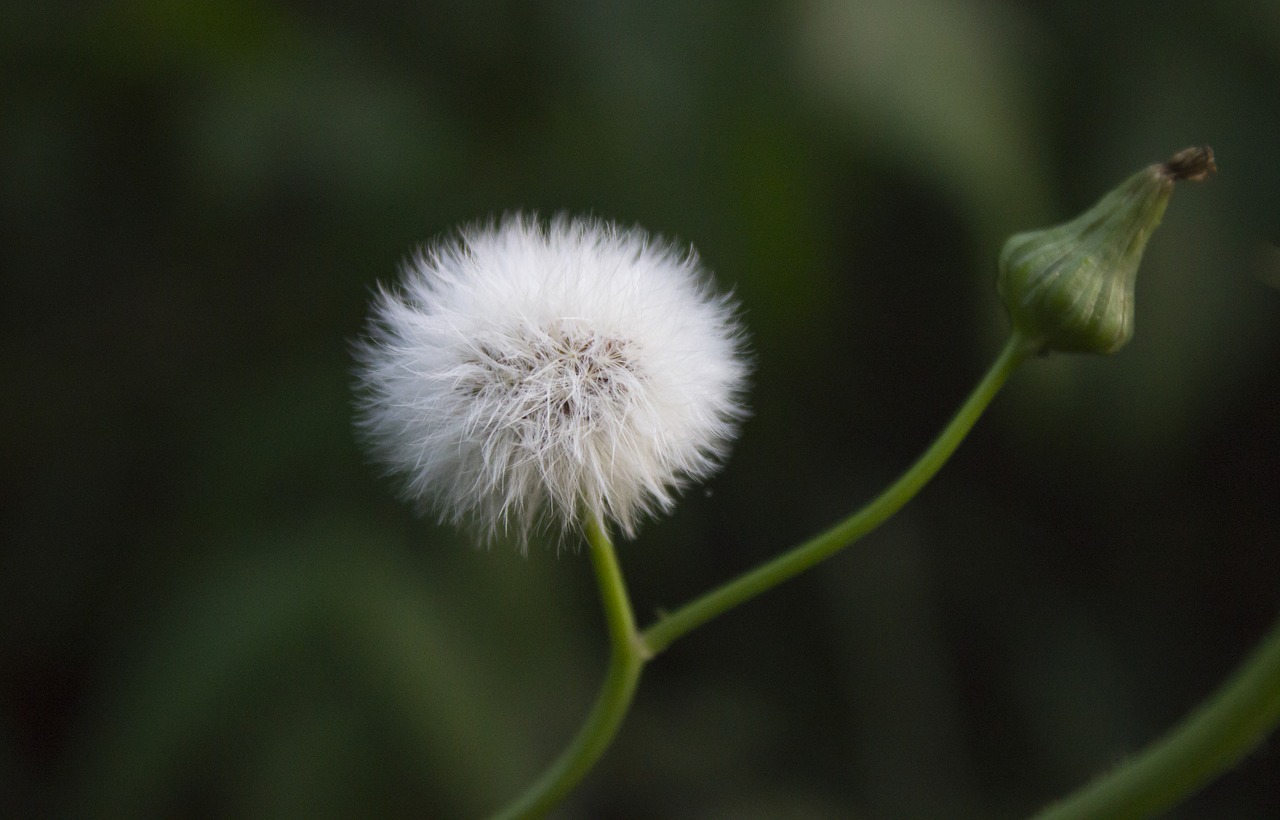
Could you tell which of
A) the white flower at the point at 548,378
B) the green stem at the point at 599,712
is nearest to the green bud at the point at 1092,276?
the white flower at the point at 548,378

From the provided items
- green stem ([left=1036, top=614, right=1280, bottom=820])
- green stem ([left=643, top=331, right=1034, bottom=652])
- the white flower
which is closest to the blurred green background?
the white flower

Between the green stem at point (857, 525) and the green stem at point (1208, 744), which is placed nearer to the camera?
the green stem at point (1208, 744)

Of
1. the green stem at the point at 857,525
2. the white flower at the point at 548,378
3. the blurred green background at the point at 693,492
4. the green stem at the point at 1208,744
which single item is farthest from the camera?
the blurred green background at the point at 693,492

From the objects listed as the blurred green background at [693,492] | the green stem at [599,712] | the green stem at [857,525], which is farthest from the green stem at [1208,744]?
the blurred green background at [693,492]

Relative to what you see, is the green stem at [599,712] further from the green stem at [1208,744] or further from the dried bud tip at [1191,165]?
the dried bud tip at [1191,165]

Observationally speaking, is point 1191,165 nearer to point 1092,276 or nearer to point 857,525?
point 1092,276

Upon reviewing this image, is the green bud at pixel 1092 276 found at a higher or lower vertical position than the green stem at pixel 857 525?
higher

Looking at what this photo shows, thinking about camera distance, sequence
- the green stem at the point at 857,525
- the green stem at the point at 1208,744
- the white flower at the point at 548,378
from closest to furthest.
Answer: the green stem at the point at 1208,744
the green stem at the point at 857,525
the white flower at the point at 548,378
